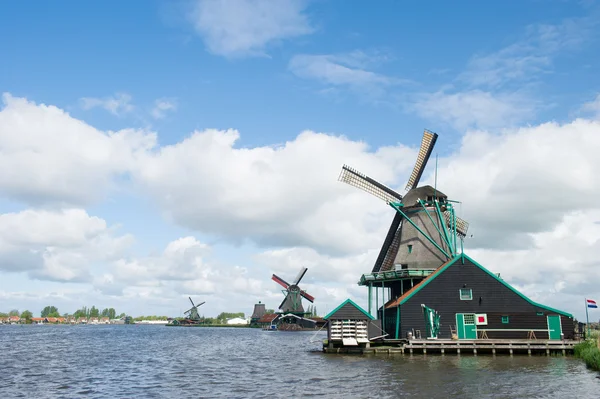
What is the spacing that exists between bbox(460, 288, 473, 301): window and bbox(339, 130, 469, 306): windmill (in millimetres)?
5258

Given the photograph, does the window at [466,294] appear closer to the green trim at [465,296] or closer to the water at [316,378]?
the green trim at [465,296]

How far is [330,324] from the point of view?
44.6 metres

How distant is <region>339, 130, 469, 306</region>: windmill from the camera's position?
164ft

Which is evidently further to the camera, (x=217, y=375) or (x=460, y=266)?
(x=460, y=266)

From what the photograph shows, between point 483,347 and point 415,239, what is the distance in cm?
1373

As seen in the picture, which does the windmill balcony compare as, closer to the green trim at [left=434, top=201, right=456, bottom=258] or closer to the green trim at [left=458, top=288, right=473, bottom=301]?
the green trim at [left=434, top=201, right=456, bottom=258]

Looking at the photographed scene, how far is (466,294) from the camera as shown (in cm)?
4306

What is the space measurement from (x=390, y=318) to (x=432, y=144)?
858 inches

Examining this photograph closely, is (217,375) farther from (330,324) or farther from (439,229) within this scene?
(439,229)

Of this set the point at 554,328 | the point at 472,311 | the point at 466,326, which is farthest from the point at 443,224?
the point at 554,328

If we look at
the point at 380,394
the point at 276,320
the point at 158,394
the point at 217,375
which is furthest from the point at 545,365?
the point at 276,320

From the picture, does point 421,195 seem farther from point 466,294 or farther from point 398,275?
point 466,294

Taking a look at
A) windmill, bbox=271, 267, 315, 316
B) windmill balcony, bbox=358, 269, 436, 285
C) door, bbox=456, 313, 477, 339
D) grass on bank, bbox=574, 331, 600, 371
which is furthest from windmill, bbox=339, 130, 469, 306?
windmill, bbox=271, 267, 315, 316

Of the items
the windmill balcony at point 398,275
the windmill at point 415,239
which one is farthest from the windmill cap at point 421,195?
the windmill balcony at point 398,275
